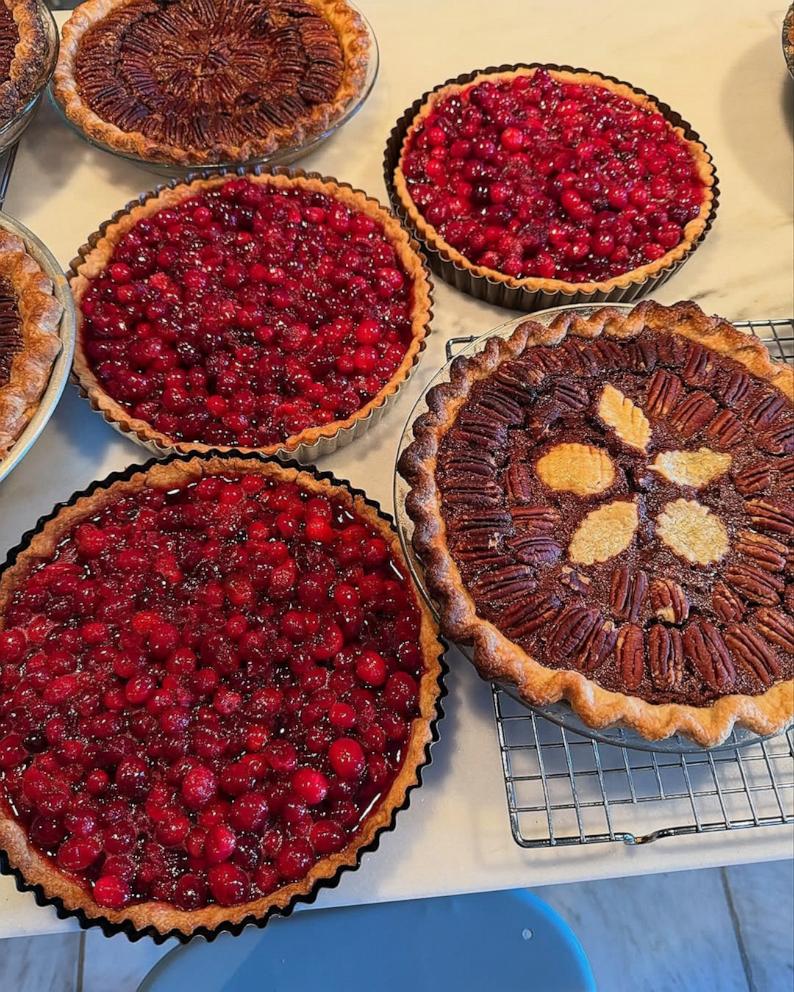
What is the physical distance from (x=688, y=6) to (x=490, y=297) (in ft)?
5.95

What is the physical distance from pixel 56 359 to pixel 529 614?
1252 millimetres

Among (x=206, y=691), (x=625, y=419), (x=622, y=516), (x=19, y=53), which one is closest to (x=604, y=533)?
→ (x=622, y=516)

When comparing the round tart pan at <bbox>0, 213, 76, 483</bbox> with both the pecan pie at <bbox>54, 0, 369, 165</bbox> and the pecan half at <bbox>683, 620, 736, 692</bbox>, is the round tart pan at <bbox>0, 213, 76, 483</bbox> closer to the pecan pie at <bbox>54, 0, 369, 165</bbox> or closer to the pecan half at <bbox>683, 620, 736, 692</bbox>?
the pecan pie at <bbox>54, 0, 369, 165</bbox>

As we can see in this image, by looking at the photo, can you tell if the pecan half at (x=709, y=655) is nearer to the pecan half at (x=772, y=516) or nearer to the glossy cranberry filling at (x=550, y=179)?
the pecan half at (x=772, y=516)

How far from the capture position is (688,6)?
3.04 metres

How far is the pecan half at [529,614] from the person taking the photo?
1.48 meters

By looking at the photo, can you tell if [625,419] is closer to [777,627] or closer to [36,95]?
[777,627]

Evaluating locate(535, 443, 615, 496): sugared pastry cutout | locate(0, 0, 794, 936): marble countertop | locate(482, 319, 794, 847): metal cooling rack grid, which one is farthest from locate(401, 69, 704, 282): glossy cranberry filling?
locate(482, 319, 794, 847): metal cooling rack grid

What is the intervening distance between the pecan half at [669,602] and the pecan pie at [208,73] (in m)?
1.71

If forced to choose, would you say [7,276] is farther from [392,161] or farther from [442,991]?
[442,991]

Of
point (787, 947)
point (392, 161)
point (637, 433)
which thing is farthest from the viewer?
point (787, 947)

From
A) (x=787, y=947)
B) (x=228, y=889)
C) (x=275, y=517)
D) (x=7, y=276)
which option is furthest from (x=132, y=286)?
(x=787, y=947)

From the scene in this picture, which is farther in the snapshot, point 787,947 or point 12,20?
point 787,947

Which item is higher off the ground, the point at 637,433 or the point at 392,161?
the point at 392,161
